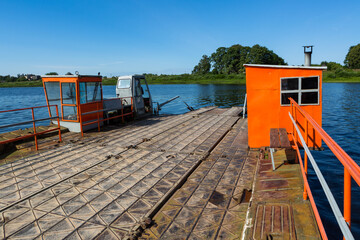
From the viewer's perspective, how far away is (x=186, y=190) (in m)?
5.20

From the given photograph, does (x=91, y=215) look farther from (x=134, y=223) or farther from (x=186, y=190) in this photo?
(x=186, y=190)

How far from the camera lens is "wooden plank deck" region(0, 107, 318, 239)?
12.6 ft

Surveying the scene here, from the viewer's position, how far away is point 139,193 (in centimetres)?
503

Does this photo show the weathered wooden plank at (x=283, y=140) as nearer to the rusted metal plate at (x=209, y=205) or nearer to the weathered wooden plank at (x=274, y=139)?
the weathered wooden plank at (x=274, y=139)

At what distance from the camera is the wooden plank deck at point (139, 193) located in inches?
151

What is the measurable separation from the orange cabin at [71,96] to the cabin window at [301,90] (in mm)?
8350

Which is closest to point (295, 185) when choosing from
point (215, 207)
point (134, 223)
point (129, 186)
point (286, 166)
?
point (286, 166)

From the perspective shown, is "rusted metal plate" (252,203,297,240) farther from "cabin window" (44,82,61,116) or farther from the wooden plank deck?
"cabin window" (44,82,61,116)

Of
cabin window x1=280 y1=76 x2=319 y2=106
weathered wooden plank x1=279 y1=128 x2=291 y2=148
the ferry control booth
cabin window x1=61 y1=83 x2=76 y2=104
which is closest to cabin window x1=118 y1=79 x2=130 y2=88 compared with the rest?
cabin window x1=61 y1=83 x2=76 y2=104

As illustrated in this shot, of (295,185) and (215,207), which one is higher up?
(295,185)

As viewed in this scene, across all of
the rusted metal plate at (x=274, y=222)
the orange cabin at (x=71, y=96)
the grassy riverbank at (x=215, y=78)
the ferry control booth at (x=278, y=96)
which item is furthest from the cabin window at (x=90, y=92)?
the grassy riverbank at (x=215, y=78)

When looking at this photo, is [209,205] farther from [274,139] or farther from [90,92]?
[90,92]

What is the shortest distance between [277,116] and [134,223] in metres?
5.46

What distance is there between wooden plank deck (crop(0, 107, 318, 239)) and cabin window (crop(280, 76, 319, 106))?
2095 millimetres
